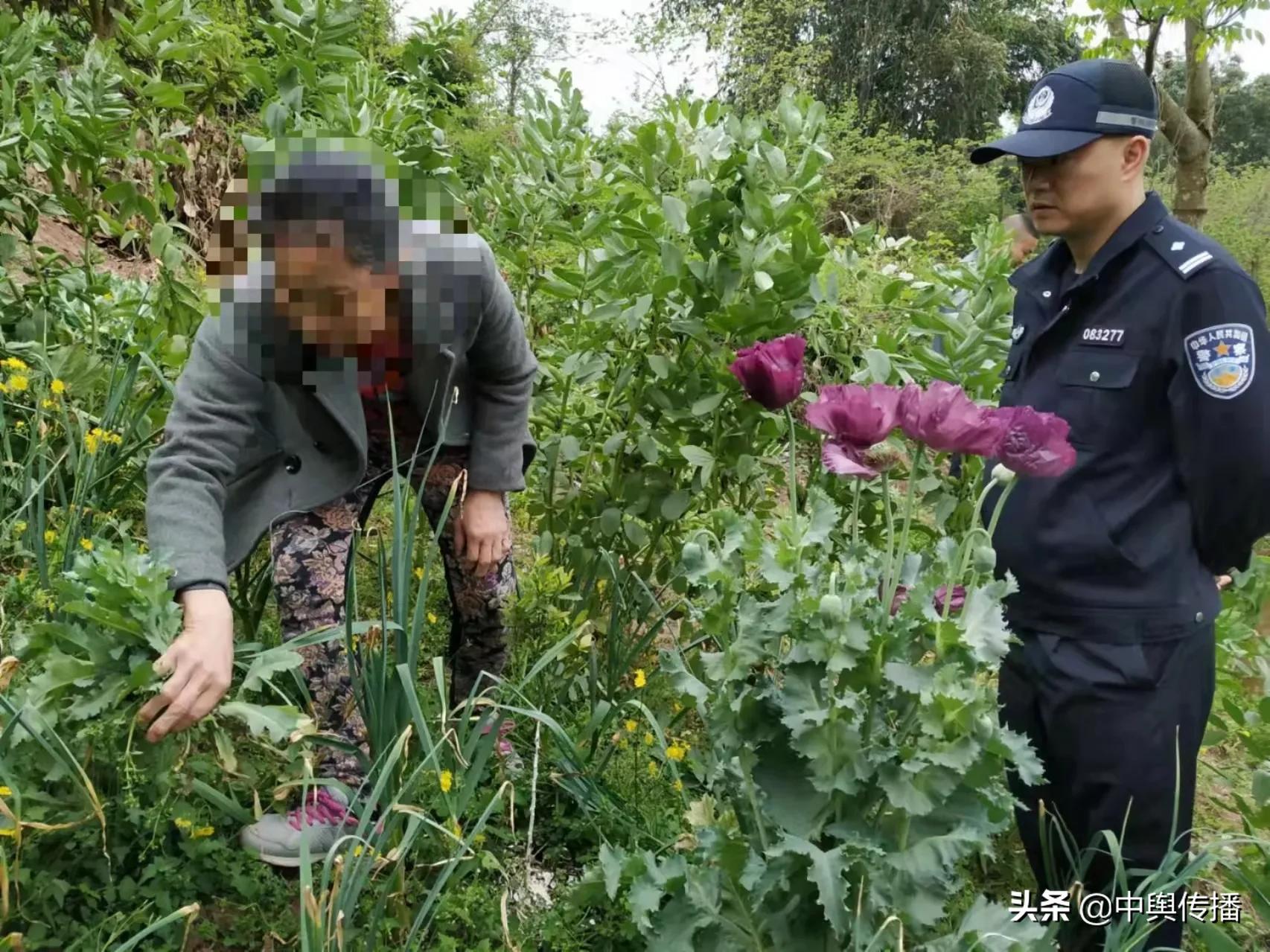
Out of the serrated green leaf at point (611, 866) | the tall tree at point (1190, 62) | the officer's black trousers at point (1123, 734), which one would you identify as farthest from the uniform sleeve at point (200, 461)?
the tall tree at point (1190, 62)

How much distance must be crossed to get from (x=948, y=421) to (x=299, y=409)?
1.04 m

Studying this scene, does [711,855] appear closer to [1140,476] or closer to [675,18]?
[1140,476]

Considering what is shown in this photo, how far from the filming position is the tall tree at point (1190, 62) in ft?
17.4

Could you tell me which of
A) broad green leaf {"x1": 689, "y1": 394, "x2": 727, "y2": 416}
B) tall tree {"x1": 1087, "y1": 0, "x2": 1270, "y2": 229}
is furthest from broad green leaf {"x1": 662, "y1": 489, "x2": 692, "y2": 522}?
tall tree {"x1": 1087, "y1": 0, "x2": 1270, "y2": 229}

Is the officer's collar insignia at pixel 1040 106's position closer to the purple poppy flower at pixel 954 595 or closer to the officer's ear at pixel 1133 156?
the officer's ear at pixel 1133 156

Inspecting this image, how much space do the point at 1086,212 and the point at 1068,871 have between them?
46.1 inches

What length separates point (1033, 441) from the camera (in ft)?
3.67

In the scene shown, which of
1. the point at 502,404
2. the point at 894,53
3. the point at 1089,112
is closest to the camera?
the point at 1089,112

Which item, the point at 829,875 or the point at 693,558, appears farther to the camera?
the point at 693,558

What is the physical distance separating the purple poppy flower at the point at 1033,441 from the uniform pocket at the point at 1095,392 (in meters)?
0.60

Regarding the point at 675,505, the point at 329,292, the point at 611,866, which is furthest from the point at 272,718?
the point at 675,505

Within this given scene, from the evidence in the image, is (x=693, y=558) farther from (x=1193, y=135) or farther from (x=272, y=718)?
(x=1193, y=135)

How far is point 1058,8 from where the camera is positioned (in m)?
18.5

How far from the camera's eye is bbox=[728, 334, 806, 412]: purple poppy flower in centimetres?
121
